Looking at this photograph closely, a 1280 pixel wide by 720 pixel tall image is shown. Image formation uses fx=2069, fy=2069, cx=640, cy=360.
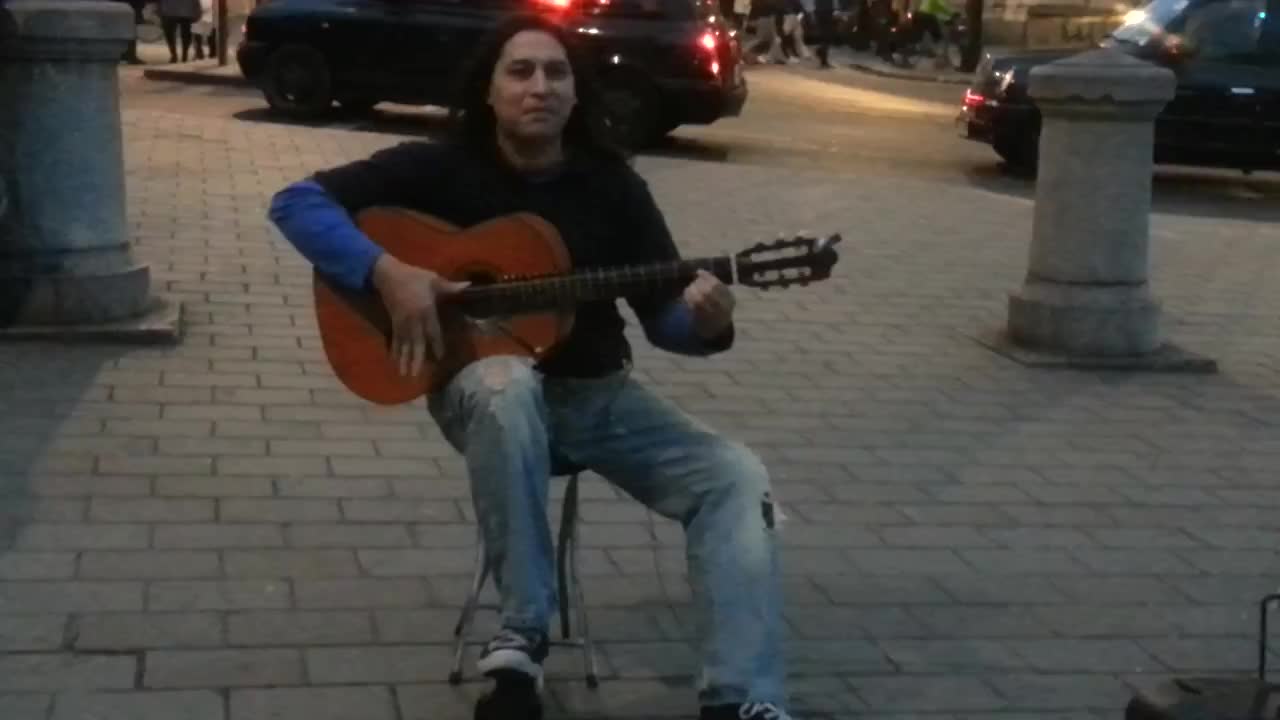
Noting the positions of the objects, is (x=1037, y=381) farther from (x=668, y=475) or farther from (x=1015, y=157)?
(x=1015, y=157)

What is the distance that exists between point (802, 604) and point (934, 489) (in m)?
1.27

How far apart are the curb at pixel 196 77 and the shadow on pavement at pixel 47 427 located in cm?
1387

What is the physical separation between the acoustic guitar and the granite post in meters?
4.38

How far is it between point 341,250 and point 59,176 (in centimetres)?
373

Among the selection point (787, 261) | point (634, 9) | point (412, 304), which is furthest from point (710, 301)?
point (634, 9)

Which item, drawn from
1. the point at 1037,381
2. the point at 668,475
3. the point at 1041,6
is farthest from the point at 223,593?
the point at 1041,6

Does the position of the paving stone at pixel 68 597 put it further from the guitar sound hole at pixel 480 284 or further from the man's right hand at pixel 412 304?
the guitar sound hole at pixel 480 284

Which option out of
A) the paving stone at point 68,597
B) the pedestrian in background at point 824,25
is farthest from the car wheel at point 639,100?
the pedestrian in background at point 824,25

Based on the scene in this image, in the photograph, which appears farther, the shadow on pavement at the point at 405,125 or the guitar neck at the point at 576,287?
the shadow on pavement at the point at 405,125

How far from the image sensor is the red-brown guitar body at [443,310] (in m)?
4.24

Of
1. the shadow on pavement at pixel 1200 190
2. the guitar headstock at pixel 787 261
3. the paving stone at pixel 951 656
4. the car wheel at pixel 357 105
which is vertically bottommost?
the shadow on pavement at pixel 1200 190

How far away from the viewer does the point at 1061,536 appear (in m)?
5.84

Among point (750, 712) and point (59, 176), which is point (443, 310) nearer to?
point (750, 712)

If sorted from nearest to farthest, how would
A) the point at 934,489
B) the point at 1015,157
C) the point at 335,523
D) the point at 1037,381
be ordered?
the point at 335,523 < the point at 934,489 < the point at 1037,381 < the point at 1015,157
